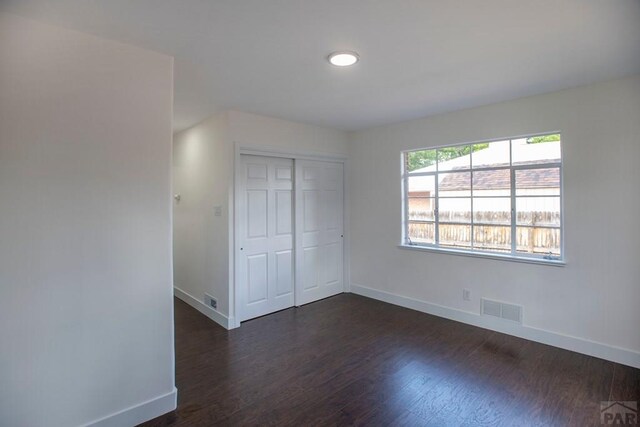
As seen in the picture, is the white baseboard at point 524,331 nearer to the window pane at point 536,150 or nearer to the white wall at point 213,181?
the window pane at point 536,150

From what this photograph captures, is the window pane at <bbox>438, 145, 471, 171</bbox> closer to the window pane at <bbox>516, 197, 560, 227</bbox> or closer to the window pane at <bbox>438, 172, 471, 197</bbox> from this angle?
the window pane at <bbox>438, 172, 471, 197</bbox>

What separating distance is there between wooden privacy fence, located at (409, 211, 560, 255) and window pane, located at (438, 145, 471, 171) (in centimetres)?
57

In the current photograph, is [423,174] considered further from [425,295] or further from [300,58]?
[300,58]

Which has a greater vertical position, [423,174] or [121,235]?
[423,174]

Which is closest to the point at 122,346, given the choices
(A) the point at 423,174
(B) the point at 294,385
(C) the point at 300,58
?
(B) the point at 294,385

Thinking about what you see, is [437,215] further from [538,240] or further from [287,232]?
[287,232]

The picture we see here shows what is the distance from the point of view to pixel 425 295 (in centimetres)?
402

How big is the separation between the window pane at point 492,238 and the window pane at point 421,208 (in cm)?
57

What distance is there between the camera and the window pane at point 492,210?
11.2ft

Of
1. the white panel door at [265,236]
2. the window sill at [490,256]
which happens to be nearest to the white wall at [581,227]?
the window sill at [490,256]

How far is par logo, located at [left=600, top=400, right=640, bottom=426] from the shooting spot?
2023 mm

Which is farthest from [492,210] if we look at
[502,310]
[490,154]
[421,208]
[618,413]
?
[618,413]

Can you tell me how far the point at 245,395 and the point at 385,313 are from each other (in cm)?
217

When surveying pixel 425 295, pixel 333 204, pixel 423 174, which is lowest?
pixel 425 295
